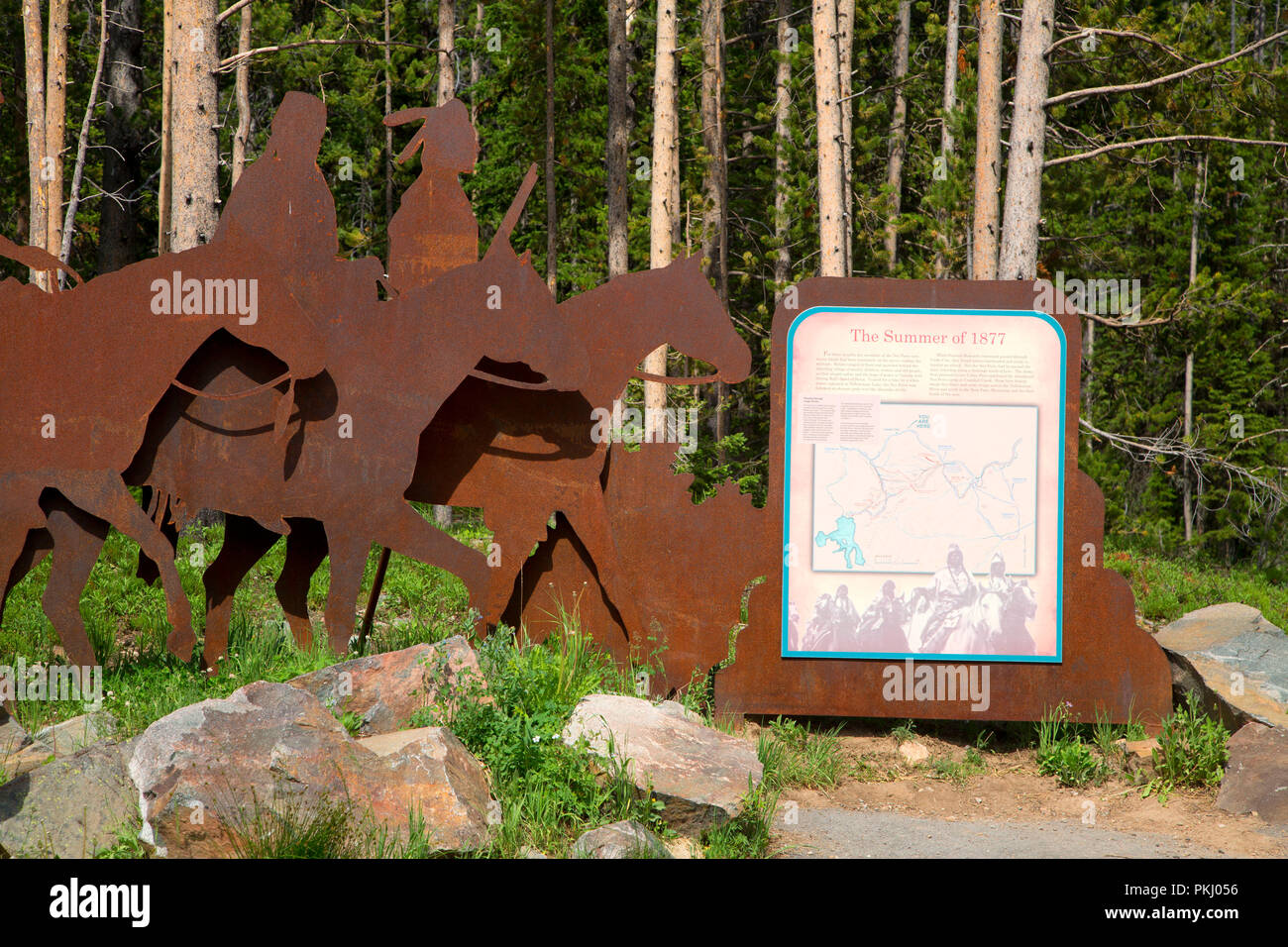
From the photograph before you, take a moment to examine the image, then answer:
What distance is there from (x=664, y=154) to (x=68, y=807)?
10459 mm

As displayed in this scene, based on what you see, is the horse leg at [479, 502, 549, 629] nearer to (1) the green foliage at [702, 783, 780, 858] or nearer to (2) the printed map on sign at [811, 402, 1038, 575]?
(2) the printed map on sign at [811, 402, 1038, 575]

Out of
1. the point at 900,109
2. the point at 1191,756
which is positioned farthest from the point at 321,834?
the point at 900,109

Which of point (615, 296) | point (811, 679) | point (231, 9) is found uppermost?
point (231, 9)

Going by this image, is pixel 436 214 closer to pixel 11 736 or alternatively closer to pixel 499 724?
pixel 499 724

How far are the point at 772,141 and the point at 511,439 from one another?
10961 mm

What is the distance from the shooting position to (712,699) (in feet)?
22.9

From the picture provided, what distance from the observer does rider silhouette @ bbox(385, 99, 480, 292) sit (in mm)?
6859

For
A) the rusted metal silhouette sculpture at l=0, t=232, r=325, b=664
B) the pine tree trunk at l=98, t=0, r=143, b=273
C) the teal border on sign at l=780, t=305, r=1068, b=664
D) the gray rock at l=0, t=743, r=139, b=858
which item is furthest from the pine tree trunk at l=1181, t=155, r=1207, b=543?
the gray rock at l=0, t=743, r=139, b=858

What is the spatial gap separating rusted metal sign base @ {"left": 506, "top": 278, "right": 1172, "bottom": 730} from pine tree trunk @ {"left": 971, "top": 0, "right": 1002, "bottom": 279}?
5.27m

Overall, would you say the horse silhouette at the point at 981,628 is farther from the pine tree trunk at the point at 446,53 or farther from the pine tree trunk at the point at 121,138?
the pine tree trunk at the point at 121,138

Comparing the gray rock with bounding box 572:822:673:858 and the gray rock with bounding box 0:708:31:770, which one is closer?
the gray rock with bounding box 572:822:673:858

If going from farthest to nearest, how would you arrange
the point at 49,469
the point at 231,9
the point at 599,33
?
the point at 599,33 → the point at 231,9 → the point at 49,469
